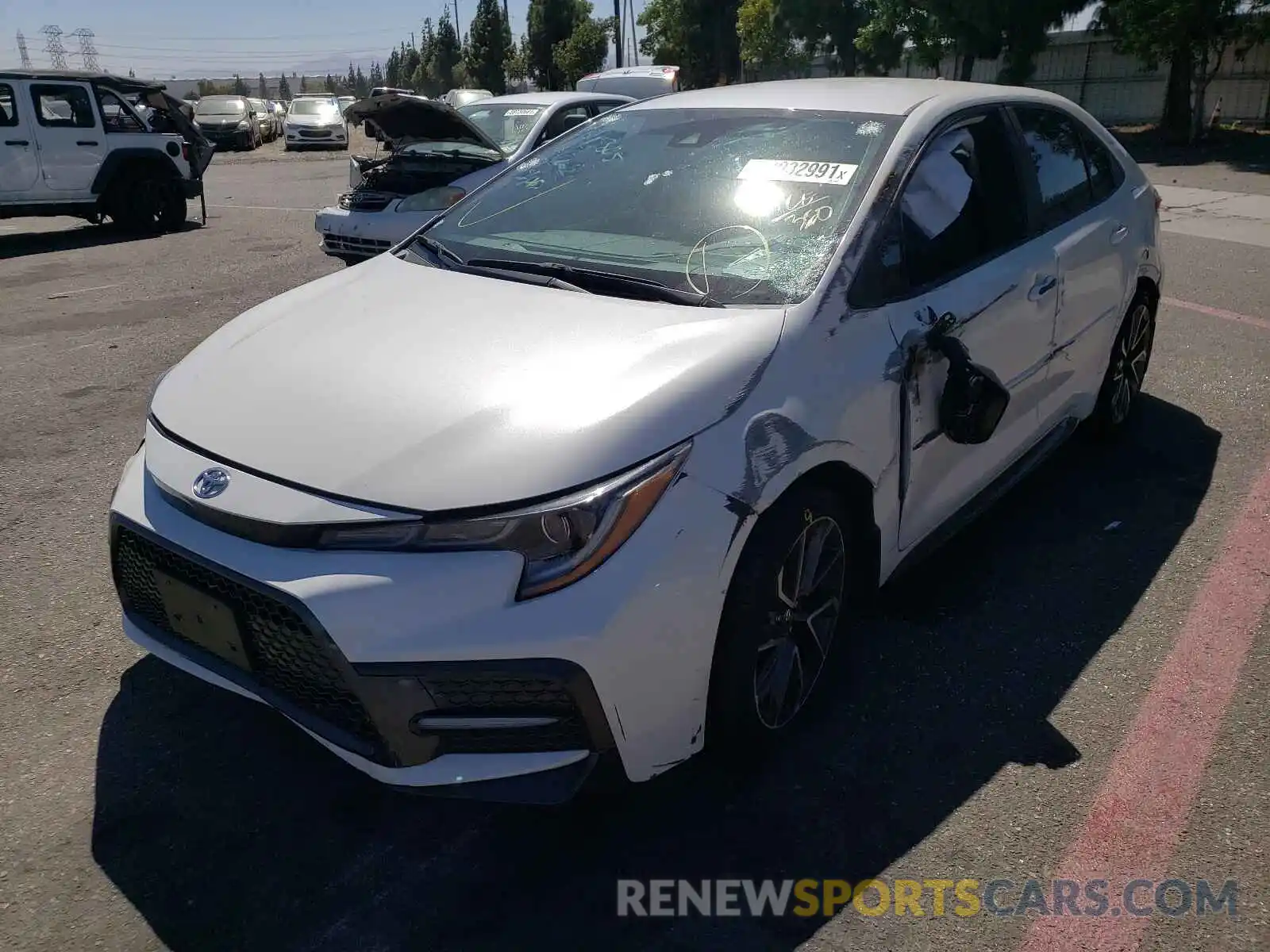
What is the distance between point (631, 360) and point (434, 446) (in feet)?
1.73

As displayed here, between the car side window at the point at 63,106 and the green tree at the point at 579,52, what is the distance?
47.1 metres

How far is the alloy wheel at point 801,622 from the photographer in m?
2.58

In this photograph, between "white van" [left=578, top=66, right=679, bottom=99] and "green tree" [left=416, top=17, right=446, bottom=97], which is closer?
"white van" [left=578, top=66, right=679, bottom=99]

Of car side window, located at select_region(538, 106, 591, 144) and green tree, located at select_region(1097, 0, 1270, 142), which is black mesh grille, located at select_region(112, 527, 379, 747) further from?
green tree, located at select_region(1097, 0, 1270, 142)

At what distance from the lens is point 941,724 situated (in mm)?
2910

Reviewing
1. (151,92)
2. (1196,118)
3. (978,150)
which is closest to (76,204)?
(151,92)

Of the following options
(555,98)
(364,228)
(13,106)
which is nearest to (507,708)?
(364,228)

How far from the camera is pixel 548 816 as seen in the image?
256cm

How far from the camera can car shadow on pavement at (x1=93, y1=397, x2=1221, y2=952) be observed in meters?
2.24

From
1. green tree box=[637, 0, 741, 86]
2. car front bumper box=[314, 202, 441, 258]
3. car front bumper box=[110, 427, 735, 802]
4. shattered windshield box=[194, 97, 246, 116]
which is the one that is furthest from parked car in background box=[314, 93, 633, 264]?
green tree box=[637, 0, 741, 86]

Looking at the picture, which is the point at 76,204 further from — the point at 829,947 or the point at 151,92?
the point at 829,947

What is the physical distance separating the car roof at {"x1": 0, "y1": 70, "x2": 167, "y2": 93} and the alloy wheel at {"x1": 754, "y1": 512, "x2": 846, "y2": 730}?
42.0ft

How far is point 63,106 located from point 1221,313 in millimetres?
12340

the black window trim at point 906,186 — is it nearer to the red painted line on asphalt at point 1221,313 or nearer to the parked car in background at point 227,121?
the red painted line on asphalt at point 1221,313
